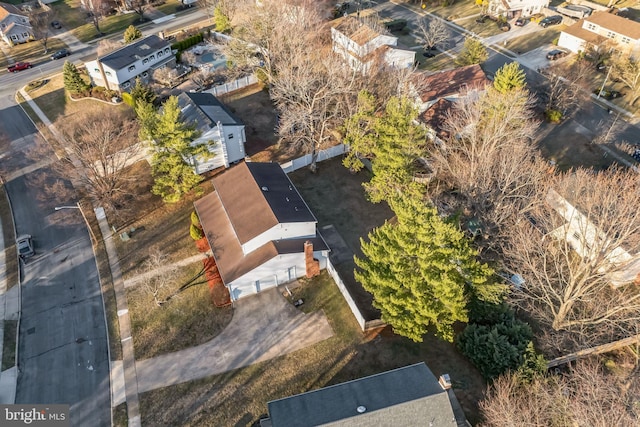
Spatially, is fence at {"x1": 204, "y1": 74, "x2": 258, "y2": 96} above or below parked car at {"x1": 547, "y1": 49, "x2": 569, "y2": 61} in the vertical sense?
below

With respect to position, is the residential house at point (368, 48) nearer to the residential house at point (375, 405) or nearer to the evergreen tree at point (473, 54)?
the evergreen tree at point (473, 54)

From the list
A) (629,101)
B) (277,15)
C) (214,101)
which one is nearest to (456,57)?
(629,101)

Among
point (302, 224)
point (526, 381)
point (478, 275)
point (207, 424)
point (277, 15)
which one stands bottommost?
point (207, 424)

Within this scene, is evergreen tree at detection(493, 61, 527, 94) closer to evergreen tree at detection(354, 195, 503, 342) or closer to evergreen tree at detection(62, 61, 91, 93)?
evergreen tree at detection(354, 195, 503, 342)

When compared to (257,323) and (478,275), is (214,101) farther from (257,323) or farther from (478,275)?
(478,275)

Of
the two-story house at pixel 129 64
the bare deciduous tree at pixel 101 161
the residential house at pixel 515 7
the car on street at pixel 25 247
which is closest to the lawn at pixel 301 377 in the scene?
the car on street at pixel 25 247

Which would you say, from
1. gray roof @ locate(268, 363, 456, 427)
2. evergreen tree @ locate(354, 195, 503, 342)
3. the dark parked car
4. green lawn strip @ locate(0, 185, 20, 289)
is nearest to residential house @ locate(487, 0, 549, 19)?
the dark parked car
